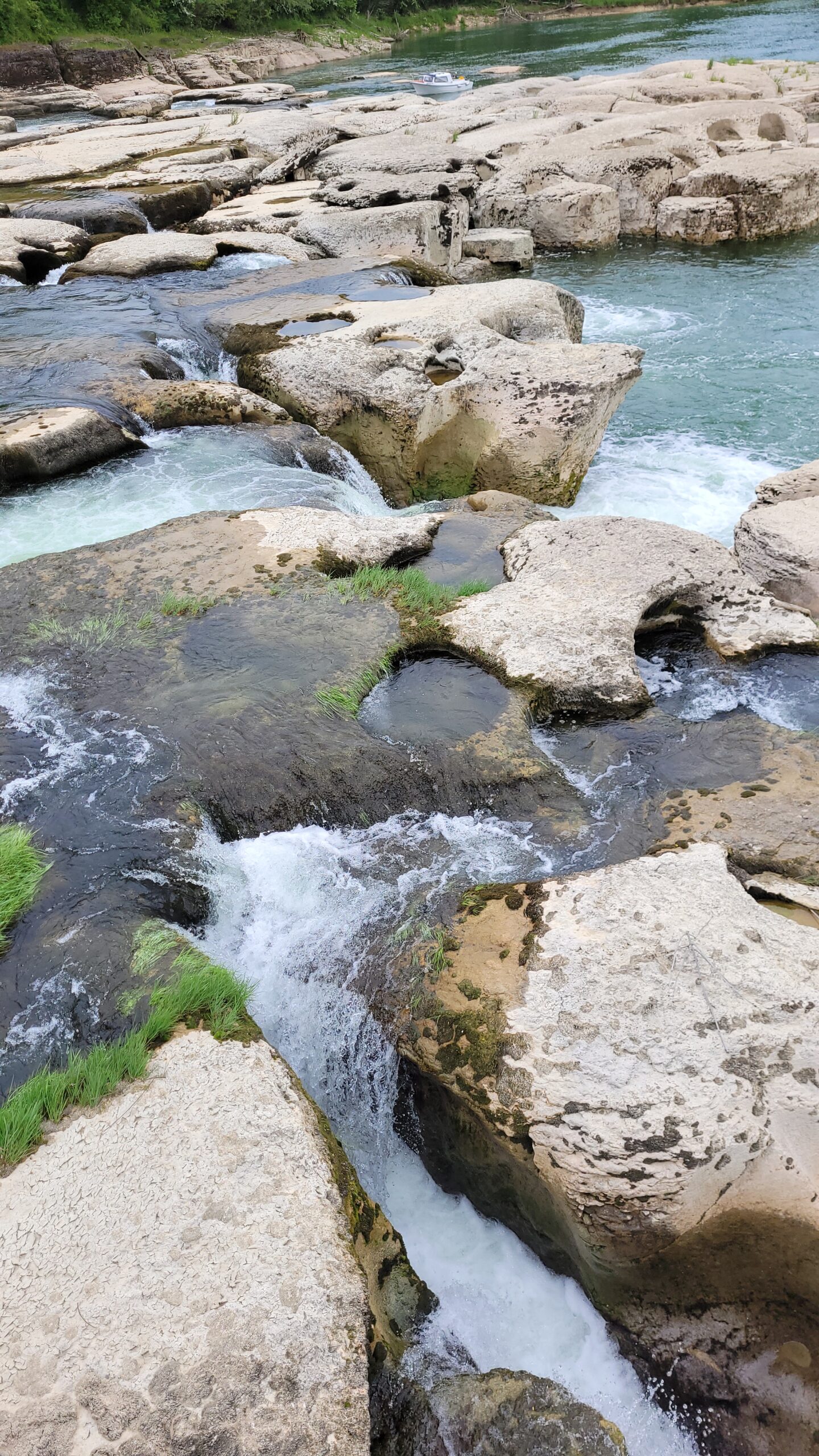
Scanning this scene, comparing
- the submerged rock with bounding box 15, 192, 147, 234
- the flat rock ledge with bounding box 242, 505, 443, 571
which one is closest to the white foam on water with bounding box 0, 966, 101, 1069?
the flat rock ledge with bounding box 242, 505, 443, 571

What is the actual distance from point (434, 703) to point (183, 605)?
1.91 metres

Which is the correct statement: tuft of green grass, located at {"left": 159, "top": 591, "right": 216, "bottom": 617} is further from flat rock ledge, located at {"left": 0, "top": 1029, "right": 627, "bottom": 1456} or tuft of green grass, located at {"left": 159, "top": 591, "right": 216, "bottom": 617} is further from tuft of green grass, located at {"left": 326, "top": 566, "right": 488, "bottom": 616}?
flat rock ledge, located at {"left": 0, "top": 1029, "right": 627, "bottom": 1456}

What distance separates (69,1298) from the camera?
8.79ft

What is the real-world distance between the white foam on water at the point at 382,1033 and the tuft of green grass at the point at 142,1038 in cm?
32

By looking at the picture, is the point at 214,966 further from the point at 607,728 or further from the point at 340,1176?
the point at 607,728

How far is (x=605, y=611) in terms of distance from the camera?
18.2 ft

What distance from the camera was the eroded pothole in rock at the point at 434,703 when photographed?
16.7 feet

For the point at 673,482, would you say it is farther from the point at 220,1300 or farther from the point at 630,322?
the point at 220,1300

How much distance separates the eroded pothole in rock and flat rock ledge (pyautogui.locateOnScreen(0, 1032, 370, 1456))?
228 centimetres

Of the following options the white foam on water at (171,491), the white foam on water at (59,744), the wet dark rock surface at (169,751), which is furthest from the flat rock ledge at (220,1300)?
the white foam on water at (171,491)

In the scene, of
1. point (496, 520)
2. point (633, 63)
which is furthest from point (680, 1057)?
point (633, 63)

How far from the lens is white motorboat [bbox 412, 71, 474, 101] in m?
27.9

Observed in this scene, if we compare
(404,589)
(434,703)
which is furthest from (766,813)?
(404,589)

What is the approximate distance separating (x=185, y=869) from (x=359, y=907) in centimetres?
86
